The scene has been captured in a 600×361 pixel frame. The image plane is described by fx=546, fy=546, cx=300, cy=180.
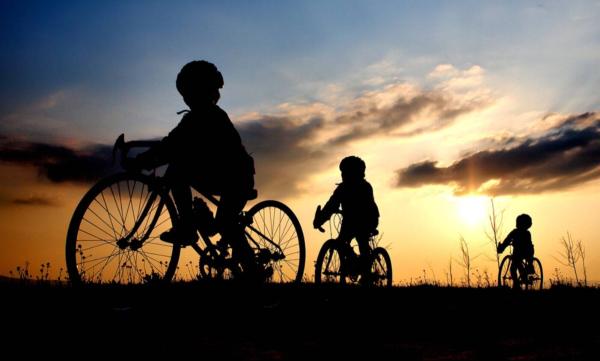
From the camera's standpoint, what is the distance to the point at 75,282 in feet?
17.4

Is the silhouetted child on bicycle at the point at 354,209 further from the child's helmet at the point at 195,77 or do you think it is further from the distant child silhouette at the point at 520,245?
the distant child silhouette at the point at 520,245

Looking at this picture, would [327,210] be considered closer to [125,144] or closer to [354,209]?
[354,209]

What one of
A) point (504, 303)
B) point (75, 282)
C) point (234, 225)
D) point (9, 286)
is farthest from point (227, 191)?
point (504, 303)

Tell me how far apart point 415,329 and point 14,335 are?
3082 millimetres

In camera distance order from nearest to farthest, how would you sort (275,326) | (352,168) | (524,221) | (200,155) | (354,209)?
(275,326), (200,155), (354,209), (352,168), (524,221)

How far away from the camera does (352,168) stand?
886 cm

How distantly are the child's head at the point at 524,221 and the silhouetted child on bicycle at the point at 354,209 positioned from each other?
667 cm

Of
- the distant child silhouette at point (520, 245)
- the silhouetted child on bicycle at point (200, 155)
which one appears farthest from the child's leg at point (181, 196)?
the distant child silhouette at point (520, 245)

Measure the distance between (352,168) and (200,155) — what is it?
12.2 feet

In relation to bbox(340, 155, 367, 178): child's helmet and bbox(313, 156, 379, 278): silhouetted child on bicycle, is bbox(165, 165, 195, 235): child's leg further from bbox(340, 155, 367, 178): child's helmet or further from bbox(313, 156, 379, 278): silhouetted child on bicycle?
bbox(340, 155, 367, 178): child's helmet

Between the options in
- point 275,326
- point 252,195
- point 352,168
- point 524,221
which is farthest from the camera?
point 524,221

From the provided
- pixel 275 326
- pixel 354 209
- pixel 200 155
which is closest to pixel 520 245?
pixel 354 209

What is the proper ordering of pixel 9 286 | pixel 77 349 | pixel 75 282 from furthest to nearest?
pixel 9 286 < pixel 75 282 < pixel 77 349

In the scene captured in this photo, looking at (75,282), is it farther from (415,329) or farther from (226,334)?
(415,329)
